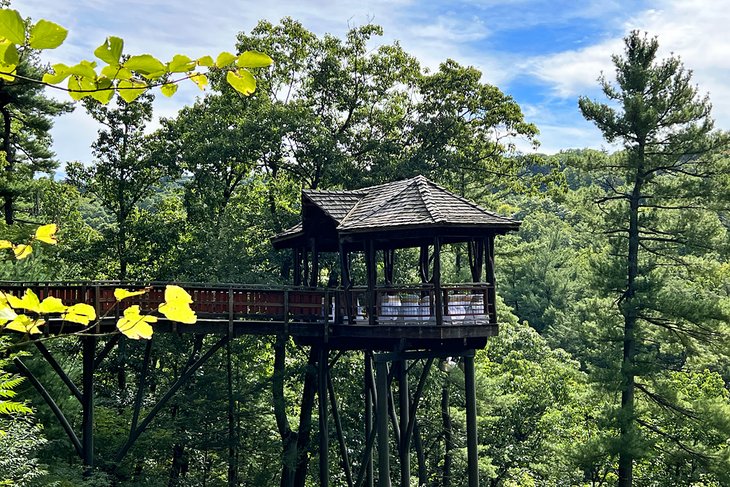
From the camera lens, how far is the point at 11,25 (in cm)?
115

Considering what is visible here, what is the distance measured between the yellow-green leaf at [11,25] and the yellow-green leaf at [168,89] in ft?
1.22

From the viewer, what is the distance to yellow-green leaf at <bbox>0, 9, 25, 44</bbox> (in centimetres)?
114

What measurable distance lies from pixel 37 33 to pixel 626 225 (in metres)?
18.6

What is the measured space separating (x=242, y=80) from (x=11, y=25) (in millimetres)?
472

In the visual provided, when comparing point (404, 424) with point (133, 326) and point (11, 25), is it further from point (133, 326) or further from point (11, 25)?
point (11, 25)

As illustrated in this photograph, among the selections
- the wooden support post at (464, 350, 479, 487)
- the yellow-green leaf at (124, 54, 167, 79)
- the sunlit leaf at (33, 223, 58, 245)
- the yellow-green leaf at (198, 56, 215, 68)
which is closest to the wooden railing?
the wooden support post at (464, 350, 479, 487)

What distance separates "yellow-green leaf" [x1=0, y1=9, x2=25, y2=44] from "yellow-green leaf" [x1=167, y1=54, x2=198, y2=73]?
10.7 inches

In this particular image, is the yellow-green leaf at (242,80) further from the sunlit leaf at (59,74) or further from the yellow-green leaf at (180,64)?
the sunlit leaf at (59,74)

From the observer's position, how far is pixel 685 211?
58.0 ft

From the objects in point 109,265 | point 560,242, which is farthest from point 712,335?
point 560,242

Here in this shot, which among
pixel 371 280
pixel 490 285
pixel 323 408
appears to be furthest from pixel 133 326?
pixel 323 408

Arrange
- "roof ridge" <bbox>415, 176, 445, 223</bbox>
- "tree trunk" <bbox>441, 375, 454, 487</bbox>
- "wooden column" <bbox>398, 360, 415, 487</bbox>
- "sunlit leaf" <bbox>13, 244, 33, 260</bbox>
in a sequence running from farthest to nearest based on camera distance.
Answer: "tree trunk" <bbox>441, 375, 454, 487</bbox> < "wooden column" <bbox>398, 360, 415, 487</bbox> < "roof ridge" <bbox>415, 176, 445, 223</bbox> < "sunlit leaf" <bbox>13, 244, 33, 260</bbox>

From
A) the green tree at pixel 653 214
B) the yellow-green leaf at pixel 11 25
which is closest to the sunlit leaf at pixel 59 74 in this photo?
the yellow-green leaf at pixel 11 25

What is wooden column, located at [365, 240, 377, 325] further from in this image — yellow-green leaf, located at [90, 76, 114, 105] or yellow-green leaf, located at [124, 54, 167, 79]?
yellow-green leaf, located at [124, 54, 167, 79]
